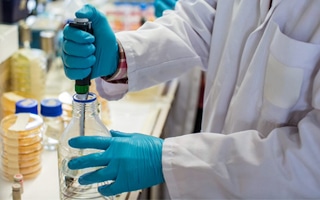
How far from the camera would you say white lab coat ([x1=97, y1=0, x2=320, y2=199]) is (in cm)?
88

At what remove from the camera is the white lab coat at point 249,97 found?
88 cm

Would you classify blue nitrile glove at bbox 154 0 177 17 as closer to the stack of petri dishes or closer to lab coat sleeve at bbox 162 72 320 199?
the stack of petri dishes

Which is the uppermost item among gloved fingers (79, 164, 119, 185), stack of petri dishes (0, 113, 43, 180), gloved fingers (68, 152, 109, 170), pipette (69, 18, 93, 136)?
pipette (69, 18, 93, 136)

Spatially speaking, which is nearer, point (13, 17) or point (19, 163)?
point (19, 163)

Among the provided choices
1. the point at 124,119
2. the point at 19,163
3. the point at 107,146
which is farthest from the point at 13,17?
the point at 107,146

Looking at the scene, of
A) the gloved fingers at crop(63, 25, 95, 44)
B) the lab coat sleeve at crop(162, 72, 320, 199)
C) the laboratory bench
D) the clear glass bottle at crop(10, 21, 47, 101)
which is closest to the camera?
the lab coat sleeve at crop(162, 72, 320, 199)

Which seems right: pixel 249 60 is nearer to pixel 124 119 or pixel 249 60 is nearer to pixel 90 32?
pixel 90 32

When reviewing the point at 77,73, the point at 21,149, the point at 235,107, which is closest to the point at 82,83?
the point at 77,73

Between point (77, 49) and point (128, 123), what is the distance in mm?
555

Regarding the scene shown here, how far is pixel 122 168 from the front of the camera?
902 mm

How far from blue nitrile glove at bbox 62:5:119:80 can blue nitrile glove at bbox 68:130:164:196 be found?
0.18m

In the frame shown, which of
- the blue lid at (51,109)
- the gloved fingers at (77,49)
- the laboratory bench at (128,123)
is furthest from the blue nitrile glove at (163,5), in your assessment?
the gloved fingers at (77,49)

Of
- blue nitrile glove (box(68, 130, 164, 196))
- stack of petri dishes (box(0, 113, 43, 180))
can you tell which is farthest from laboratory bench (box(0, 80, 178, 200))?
blue nitrile glove (box(68, 130, 164, 196))

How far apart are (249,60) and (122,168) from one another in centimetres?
41
